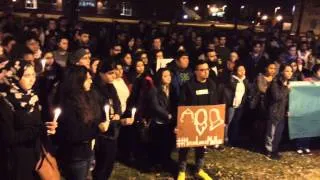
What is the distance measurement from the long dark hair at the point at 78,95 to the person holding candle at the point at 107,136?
739 millimetres

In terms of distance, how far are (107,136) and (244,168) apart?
124 inches

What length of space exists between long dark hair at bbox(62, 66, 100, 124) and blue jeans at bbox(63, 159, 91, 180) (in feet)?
1.69

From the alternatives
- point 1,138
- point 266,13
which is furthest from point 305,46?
point 266,13

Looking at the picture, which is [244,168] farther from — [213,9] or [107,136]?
[213,9]

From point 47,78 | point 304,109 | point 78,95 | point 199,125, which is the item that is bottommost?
point 304,109

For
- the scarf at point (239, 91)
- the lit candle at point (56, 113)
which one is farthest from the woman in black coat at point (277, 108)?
the lit candle at point (56, 113)

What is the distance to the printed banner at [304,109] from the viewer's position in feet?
28.1

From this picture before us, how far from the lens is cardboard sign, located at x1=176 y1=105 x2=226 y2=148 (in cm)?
666

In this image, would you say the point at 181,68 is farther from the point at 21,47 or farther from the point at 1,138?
the point at 1,138

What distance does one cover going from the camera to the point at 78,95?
483 centimetres

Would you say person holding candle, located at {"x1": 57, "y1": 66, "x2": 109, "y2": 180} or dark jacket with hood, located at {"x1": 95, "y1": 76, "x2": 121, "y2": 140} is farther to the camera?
dark jacket with hood, located at {"x1": 95, "y1": 76, "x2": 121, "y2": 140}

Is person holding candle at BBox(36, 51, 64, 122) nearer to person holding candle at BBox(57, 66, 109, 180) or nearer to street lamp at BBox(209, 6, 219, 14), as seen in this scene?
person holding candle at BBox(57, 66, 109, 180)

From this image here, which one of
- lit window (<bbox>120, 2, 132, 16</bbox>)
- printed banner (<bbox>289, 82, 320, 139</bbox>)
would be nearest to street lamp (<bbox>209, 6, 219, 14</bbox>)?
lit window (<bbox>120, 2, 132, 16</bbox>)

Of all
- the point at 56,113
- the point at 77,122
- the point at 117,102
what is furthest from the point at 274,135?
the point at 56,113
